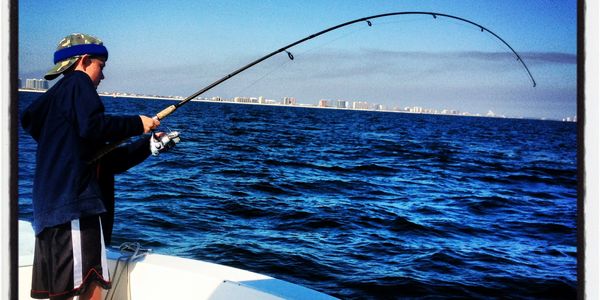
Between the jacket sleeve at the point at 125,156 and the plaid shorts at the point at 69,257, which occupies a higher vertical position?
the jacket sleeve at the point at 125,156

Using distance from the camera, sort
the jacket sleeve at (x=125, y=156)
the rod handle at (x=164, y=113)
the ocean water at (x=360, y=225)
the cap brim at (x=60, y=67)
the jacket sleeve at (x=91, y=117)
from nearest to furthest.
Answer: the jacket sleeve at (x=91, y=117) → the cap brim at (x=60, y=67) → the jacket sleeve at (x=125, y=156) → the rod handle at (x=164, y=113) → the ocean water at (x=360, y=225)

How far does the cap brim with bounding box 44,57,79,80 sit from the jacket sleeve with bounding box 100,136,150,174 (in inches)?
15.3

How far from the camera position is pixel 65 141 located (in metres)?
1.99

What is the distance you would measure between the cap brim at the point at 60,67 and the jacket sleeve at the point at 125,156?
387mm

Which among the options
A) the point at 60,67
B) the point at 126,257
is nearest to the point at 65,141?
the point at 60,67

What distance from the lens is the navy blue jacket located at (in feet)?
6.49

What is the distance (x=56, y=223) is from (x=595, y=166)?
1759 millimetres

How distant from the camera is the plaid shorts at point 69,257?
204cm

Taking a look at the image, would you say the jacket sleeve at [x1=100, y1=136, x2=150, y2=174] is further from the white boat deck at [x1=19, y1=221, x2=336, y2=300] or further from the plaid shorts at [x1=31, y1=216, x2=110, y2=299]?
the white boat deck at [x1=19, y1=221, x2=336, y2=300]

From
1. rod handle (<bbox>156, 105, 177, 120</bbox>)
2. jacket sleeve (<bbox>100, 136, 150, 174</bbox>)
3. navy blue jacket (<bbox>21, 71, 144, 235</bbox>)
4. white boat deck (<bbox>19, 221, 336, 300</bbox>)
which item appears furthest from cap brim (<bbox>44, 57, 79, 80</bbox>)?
white boat deck (<bbox>19, 221, 336, 300</bbox>)

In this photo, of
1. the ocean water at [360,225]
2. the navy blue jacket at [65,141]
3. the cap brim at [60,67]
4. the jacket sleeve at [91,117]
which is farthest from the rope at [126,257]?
the ocean water at [360,225]

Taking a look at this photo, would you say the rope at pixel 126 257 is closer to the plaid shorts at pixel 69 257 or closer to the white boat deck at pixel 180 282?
the white boat deck at pixel 180 282

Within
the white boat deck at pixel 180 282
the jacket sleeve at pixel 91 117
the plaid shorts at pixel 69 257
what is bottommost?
the white boat deck at pixel 180 282

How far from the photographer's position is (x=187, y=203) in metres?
9.38
